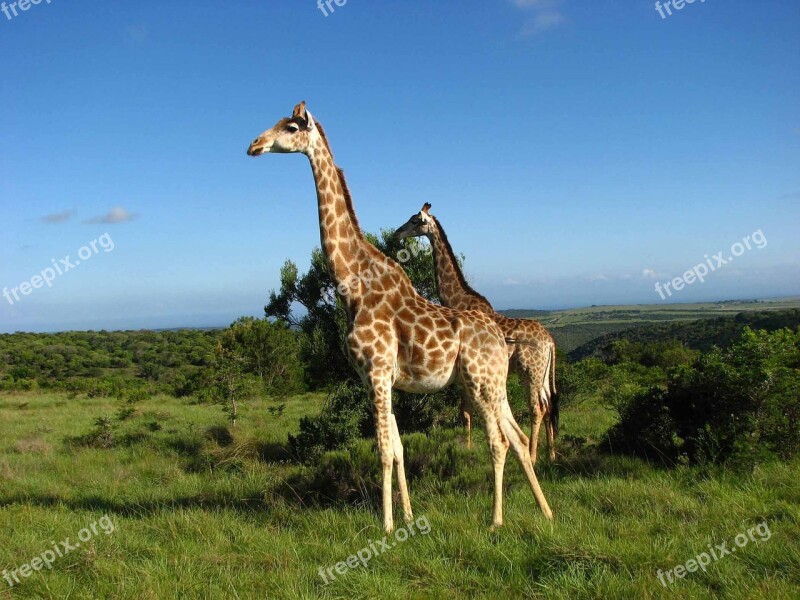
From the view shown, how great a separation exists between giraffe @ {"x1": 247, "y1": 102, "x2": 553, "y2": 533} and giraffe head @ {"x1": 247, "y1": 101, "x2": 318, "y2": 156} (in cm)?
1

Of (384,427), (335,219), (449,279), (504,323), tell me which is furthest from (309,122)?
(504,323)

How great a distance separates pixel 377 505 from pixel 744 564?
149 inches

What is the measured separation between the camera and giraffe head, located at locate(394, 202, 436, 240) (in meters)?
9.66

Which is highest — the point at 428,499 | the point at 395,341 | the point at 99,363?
the point at 99,363

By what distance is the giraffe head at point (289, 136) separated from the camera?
232 inches

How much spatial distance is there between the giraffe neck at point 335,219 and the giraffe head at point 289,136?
15 centimetres

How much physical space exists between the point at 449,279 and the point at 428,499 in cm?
405

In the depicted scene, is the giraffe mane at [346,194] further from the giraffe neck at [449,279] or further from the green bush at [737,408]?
the green bush at [737,408]

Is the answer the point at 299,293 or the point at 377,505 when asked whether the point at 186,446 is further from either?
the point at 377,505

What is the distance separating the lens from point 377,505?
6699mm

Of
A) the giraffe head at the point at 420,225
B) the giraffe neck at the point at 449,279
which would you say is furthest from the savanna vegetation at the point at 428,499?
the giraffe head at the point at 420,225

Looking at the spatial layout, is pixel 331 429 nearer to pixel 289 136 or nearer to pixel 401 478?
pixel 401 478

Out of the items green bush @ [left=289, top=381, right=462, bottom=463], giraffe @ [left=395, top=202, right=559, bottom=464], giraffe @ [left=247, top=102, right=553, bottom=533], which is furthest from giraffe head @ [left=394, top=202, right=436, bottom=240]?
giraffe @ [left=247, top=102, right=553, bottom=533]

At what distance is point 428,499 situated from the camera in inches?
262
